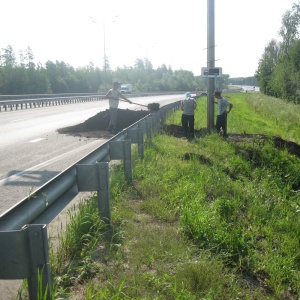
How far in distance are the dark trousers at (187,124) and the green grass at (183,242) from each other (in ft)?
21.9

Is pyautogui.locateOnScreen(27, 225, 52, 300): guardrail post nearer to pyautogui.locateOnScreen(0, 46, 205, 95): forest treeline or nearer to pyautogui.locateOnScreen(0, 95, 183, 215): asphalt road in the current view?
pyautogui.locateOnScreen(0, 95, 183, 215): asphalt road

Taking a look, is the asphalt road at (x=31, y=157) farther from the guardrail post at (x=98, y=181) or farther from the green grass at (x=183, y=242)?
the green grass at (x=183, y=242)

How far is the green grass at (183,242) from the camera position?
11.7 ft

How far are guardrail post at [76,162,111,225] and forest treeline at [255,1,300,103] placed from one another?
4519 centimetres

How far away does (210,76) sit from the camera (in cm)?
1394

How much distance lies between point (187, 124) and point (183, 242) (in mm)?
10472

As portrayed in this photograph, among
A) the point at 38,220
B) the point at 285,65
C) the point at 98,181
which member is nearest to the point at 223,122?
the point at 98,181

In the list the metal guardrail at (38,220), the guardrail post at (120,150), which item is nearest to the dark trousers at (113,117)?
the guardrail post at (120,150)

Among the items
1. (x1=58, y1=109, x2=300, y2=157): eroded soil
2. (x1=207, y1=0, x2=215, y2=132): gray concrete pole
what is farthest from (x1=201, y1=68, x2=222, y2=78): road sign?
(x1=58, y1=109, x2=300, y2=157): eroded soil

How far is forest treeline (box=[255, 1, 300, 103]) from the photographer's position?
189 feet

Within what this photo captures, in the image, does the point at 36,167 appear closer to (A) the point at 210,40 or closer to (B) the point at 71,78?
(A) the point at 210,40

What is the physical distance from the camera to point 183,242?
178 inches

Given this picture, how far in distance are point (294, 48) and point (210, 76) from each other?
49268mm

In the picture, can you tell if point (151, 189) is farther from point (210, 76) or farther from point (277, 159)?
point (210, 76)
